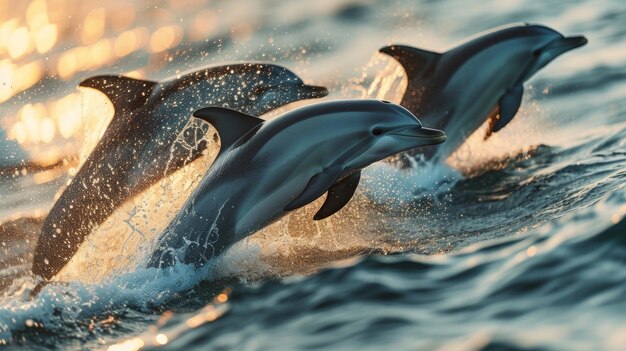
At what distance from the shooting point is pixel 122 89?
9.62 meters

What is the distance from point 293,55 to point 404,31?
1.65m

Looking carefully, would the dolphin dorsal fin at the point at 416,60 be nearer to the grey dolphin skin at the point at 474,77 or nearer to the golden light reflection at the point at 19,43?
the grey dolphin skin at the point at 474,77

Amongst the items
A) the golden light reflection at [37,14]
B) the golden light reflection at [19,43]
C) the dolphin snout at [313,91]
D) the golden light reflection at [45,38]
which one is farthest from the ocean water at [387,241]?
the golden light reflection at [37,14]

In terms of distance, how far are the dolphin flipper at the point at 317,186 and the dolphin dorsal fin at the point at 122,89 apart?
83.0 inches

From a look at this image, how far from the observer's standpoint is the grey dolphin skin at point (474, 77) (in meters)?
11.0

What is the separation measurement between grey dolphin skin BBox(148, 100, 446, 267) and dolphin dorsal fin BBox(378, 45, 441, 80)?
2.38 meters

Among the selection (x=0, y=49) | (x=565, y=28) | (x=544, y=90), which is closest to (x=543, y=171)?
(x=544, y=90)

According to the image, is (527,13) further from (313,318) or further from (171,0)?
(313,318)

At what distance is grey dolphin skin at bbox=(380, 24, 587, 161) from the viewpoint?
36.0ft

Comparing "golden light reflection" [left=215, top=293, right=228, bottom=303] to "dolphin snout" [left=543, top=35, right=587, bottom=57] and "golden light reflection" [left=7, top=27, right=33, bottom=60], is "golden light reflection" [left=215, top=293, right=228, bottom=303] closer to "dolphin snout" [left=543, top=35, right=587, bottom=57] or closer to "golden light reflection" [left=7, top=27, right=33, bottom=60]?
"dolphin snout" [left=543, top=35, right=587, bottom=57]

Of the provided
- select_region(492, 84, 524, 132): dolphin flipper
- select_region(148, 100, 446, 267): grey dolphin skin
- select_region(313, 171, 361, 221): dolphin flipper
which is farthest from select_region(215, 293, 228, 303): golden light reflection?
select_region(492, 84, 524, 132): dolphin flipper

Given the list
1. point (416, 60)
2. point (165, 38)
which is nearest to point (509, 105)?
point (416, 60)

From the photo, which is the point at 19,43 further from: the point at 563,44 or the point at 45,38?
the point at 563,44

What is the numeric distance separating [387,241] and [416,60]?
2692 mm
